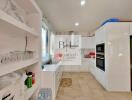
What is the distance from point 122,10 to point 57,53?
4.57 m

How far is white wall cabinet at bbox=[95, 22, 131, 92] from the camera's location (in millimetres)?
4102

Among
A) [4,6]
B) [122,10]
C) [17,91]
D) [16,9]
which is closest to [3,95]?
[17,91]

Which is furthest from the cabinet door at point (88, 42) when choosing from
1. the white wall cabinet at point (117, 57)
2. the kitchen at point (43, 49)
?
the white wall cabinet at point (117, 57)

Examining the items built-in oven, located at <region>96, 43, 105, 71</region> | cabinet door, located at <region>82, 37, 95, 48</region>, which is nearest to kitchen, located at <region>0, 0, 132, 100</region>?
built-in oven, located at <region>96, 43, 105, 71</region>

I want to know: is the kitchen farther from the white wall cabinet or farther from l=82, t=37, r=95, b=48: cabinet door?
l=82, t=37, r=95, b=48: cabinet door

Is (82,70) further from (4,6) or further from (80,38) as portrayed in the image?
(4,6)

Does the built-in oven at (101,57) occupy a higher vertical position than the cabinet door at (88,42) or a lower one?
lower

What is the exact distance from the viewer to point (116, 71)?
4137mm

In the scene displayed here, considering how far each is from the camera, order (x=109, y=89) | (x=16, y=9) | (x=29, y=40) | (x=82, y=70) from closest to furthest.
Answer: (x=16, y=9) → (x=29, y=40) → (x=109, y=89) → (x=82, y=70)

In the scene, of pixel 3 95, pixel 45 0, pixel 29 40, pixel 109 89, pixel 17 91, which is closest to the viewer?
pixel 3 95

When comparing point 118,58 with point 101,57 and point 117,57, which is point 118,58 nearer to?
point 117,57

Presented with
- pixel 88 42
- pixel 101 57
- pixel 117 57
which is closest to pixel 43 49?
pixel 101 57

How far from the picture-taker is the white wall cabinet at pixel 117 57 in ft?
13.5

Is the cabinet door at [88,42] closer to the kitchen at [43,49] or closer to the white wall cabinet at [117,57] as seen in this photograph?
the kitchen at [43,49]
